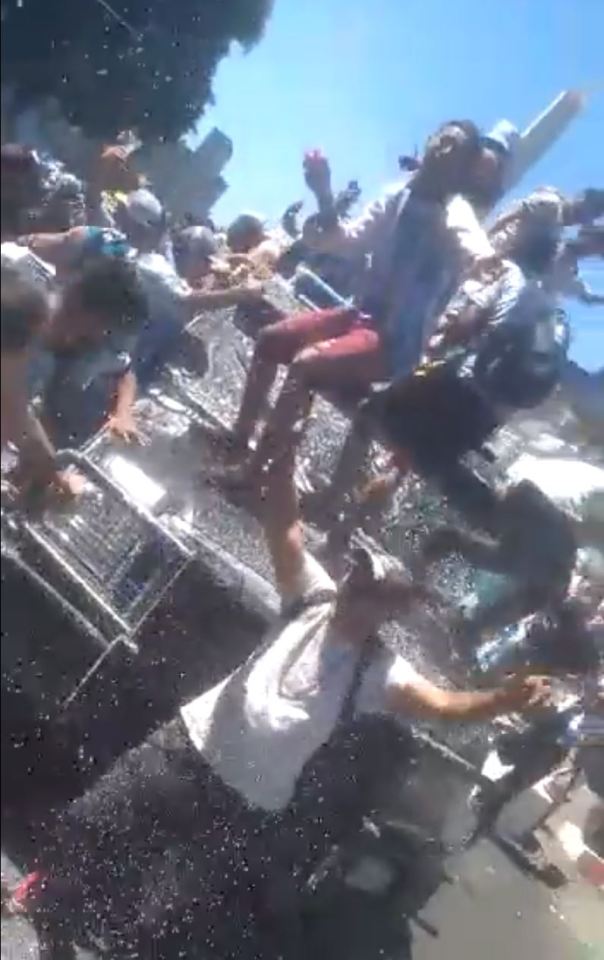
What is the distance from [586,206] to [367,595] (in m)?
3.32

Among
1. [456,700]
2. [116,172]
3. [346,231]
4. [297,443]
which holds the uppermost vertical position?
[346,231]

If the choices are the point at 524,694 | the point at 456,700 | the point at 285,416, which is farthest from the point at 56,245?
the point at 524,694

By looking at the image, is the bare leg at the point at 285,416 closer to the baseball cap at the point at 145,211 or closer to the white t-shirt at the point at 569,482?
the white t-shirt at the point at 569,482

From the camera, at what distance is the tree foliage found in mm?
7738

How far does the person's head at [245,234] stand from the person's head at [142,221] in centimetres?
54

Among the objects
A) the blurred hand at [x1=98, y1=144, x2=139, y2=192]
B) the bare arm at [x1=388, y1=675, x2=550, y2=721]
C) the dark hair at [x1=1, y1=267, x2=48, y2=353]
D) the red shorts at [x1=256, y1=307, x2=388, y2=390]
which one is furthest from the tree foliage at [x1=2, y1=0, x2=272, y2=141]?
the bare arm at [x1=388, y1=675, x2=550, y2=721]

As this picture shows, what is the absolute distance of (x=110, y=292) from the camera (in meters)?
3.70

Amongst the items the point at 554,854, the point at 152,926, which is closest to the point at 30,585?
the point at 152,926

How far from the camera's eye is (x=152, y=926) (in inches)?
177

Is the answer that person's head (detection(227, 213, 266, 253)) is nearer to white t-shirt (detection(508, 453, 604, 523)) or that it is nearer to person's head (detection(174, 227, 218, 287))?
person's head (detection(174, 227, 218, 287))

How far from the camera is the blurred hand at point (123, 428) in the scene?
454cm

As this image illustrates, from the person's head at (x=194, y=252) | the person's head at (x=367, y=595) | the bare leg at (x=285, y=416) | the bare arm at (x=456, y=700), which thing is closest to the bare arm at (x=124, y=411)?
the bare leg at (x=285, y=416)

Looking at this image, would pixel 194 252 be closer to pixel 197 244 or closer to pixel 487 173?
pixel 197 244

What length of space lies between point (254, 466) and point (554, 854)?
4.74 m
